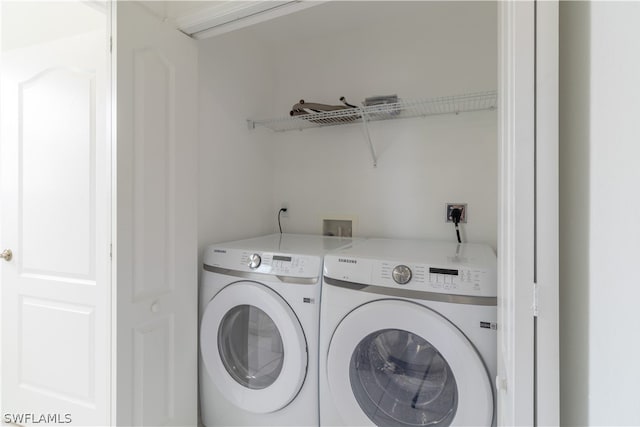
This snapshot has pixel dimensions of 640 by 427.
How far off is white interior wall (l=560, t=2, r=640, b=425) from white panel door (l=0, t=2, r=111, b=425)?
4.75 feet

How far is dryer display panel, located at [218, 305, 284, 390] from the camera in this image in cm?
145

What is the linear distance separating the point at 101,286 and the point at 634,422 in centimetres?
160

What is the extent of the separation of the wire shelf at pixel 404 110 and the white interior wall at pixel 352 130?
55 millimetres

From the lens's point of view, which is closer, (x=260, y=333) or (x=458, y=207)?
(x=260, y=333)

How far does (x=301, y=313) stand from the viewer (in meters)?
1.33

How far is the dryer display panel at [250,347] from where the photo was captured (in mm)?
1454

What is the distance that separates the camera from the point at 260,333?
151cm

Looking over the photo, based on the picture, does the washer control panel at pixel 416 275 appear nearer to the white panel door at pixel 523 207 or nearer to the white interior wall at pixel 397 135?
the white panel door at pixel 523 207

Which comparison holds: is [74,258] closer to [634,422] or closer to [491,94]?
[634,422]

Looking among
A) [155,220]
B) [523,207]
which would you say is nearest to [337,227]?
[155,220]

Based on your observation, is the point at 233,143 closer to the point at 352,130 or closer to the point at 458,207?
the point at 352,130

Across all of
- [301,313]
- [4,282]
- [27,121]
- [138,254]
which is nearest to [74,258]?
[138,254]

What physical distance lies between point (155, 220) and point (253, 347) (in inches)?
30.6

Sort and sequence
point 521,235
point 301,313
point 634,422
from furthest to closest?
point 301,313 → point 521,235 → point 634,422
